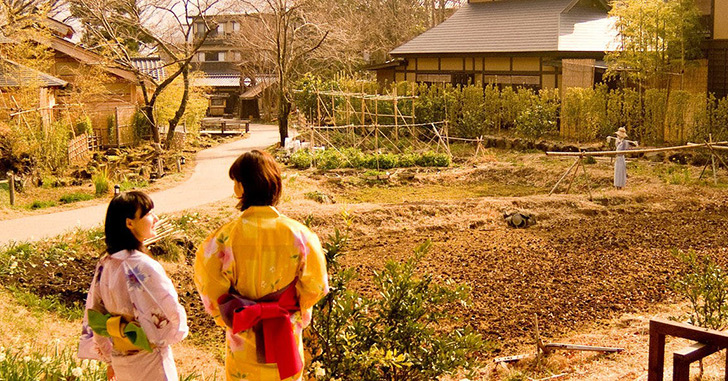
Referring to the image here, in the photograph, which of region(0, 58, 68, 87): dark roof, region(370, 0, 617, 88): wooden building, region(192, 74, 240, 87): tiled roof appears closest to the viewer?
region(0, 58, 68, 87): dark roof

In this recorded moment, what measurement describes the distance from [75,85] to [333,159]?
7.82m

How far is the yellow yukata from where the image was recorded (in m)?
3.20

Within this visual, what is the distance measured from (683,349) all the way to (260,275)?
2.03 metres

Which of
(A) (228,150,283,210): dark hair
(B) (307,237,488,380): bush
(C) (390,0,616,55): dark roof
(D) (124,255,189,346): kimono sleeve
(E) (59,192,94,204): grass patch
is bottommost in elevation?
(E) (59,192,94,204): grass patch

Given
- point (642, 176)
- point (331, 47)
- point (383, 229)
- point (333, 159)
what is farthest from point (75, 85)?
point (642, 176)

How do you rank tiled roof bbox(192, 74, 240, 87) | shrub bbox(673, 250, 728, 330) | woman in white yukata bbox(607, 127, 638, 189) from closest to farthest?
shrub bbox(673, 250, 728, 330) → woman in white yukata bbox(607, 127, 638, 189) → tiled roof bbox(192, 74, 240, 87)

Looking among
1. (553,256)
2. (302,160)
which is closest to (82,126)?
(302,160)

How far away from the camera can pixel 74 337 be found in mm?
5742

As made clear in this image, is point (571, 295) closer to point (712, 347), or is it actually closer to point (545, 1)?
point (712, 347)

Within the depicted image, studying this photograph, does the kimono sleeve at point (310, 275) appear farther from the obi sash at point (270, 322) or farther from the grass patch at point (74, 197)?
the grass patch at point (74, 197)

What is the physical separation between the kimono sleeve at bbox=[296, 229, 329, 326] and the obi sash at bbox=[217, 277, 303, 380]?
0.05m

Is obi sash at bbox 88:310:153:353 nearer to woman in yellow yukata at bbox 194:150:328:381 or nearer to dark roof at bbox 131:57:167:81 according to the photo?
woman in yellow yukata at bbox 194:150:328:381

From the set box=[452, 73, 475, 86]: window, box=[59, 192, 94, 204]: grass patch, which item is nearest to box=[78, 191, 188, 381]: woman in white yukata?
box=[59, 192, 94, 204]: grass patch

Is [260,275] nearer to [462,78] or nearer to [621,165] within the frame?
[621,165]
